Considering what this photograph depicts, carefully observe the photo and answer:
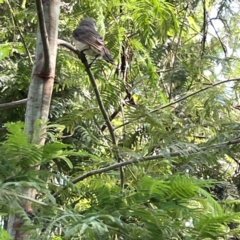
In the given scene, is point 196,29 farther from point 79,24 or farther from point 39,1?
point 39,1

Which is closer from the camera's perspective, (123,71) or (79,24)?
(79,24)

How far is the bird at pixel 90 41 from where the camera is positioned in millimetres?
1700

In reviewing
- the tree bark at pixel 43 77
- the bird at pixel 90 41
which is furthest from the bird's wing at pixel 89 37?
the tree bark at pixel 43 77

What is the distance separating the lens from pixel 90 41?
1.81 meters

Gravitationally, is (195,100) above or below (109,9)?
below

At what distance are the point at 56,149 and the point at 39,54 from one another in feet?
1.55

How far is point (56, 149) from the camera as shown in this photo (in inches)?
34.0

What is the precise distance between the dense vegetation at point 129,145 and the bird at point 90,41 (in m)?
0.04

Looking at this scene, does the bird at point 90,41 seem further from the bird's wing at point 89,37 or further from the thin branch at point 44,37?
the thin branch at point 44,37

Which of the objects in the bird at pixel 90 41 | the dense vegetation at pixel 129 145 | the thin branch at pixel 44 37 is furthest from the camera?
the bird at pixel 90 41

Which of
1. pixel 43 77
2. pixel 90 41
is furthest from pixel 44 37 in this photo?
pixel 90 41

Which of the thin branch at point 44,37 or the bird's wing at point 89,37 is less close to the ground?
the bird's wing at point 89,37

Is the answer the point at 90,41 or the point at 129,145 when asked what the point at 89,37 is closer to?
the point at 90,41

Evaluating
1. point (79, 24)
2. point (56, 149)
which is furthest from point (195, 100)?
point (56, 149)
